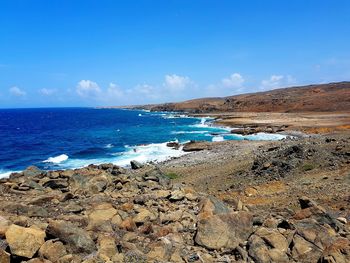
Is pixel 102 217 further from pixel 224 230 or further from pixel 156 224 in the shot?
pixel 224 230

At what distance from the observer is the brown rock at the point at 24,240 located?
9062mm

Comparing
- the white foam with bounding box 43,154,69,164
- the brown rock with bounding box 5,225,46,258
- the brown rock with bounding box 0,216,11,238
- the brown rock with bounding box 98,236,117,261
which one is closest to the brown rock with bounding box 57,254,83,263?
the brown rock with bounding box 98,236,117,261

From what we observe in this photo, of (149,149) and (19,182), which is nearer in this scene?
(19,182)

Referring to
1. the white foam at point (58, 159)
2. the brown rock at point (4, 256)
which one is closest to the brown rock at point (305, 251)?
the brown rock at point (4, 256)

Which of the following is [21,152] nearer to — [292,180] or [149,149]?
[149,149]

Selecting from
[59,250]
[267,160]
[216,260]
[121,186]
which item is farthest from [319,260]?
[267,160]

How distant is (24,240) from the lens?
9258 millimetres

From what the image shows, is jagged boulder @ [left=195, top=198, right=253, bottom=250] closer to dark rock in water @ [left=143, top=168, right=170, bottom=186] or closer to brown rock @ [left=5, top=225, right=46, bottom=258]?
brown rock @ [left=5, top=225, right=46, bottom=258]

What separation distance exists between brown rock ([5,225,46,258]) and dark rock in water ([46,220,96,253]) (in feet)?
1.07

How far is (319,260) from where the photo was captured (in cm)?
947

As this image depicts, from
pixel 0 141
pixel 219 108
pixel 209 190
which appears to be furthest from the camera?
pixel 219 108

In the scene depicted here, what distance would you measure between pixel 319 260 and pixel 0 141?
76.5 meters

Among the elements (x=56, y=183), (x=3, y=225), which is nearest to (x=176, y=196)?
(x=56, y=183)

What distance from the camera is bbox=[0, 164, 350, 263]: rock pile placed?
929 centimetres
